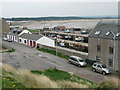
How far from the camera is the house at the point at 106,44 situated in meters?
22.4

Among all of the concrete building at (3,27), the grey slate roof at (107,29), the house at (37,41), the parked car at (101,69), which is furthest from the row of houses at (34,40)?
the parked car at (101,69)

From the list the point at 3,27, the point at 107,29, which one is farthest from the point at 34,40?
the point at 3,27

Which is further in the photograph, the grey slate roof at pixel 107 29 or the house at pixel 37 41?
the house at pixel 37 41

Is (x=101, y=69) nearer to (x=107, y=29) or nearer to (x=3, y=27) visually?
(x=107, y=29)

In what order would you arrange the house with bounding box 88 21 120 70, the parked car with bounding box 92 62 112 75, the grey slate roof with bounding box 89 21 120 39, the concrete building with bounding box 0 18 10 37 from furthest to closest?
the concrete building with bounding box 0 18 10 37 < the grey slate roof with bounding box 89 21 120 39 < the house with bounding box 88 21 120 70 < the parked car with bounding box 92 62 112 75

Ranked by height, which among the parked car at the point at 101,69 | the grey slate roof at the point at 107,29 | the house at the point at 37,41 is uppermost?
the grey slate roof at the point at 107,29

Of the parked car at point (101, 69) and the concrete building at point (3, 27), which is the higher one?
the concrete building at point (3, 27)

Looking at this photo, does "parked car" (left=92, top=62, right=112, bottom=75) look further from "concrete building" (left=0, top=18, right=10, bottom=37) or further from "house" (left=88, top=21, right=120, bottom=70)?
"concrete building" (left=0, top=18, right=10, bottom=37)

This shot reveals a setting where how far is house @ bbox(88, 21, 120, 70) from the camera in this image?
22375 mm

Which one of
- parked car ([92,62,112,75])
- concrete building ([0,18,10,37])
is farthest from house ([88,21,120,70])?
concrete building ([0,18,10,37])

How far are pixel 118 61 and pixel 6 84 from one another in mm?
16568

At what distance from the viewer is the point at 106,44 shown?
77.7ft

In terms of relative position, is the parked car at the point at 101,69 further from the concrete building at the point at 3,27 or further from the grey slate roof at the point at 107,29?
the concrete building at the point at 3,27

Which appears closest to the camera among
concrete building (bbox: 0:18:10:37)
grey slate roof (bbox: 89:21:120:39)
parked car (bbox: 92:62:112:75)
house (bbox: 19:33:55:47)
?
parked car (bbox: 92:62:112:75)
